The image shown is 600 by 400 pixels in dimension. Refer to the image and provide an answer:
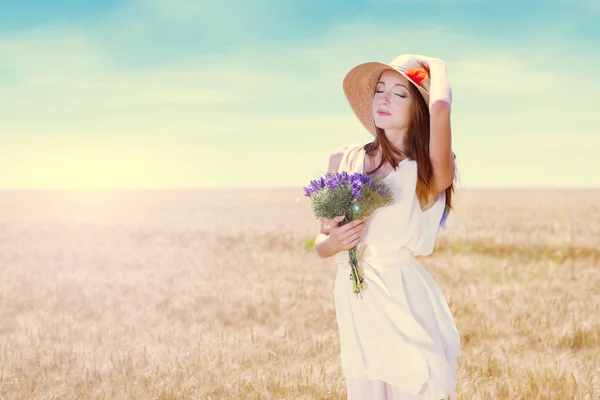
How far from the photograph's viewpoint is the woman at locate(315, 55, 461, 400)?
3.02 m

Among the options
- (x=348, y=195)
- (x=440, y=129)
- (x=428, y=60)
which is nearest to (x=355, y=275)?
(x=348, y=195)

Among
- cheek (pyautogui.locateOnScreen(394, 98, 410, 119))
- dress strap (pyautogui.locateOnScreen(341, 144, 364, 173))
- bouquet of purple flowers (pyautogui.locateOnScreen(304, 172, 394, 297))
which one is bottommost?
bouquet of purple flowers (pyautogui.locateOnScreen(304, 172, 394, 297))

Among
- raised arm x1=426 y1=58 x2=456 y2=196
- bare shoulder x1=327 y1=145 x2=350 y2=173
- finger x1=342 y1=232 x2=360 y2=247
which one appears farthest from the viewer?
bare shoulder x1=327 y1=145 x2=350 y2=173

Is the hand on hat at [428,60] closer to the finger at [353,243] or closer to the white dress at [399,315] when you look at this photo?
the white dress at [399,315]

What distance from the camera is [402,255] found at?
10.3ft

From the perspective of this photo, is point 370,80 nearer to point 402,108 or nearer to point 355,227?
point 402,108

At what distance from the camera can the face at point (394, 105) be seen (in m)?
3.15

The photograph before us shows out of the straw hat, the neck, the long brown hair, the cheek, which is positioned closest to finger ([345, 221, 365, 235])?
the long brown hair

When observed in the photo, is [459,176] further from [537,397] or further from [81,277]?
[81,277]

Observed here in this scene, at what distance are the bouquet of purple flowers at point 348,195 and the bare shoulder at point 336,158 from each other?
44 centimetres

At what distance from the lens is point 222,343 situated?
21.2 ft

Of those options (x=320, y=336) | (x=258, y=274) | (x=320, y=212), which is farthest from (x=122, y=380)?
(x=258, y=274)

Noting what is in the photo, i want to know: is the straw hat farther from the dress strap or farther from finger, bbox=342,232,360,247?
finger, bbox=342,232,360,247

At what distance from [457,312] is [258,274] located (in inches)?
154
